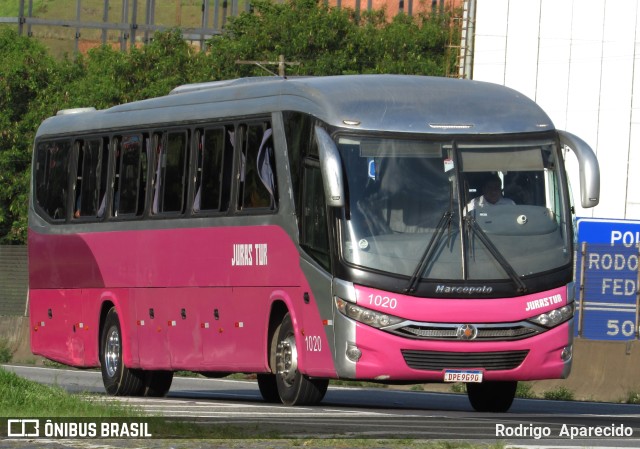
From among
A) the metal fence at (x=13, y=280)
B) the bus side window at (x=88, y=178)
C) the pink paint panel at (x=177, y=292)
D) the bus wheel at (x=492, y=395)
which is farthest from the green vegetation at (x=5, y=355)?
the bus wheel at (x=492, y=395)

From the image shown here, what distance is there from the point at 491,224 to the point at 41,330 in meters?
9.64

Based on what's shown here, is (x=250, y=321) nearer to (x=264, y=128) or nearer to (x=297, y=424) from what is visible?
(x=264, y=128)

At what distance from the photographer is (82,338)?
23812 mm

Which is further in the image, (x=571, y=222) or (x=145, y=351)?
(x=145, y=351)

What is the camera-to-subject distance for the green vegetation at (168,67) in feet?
210

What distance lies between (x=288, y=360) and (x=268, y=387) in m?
2.65

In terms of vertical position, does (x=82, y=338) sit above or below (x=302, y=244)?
below

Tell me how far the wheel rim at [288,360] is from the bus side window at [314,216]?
3.66 ft

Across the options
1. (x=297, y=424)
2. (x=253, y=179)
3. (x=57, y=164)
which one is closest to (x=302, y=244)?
(x=253, y=179)

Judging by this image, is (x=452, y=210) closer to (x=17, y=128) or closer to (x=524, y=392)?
(x=524, y=392)

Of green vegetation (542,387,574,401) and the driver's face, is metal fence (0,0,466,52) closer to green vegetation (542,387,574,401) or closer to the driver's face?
green vegetation (542,387,574,401)

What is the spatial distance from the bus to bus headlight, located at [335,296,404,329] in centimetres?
2

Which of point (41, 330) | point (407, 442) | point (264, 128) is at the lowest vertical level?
point (41, 330)

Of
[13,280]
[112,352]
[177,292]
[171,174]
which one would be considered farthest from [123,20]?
[177,292]
